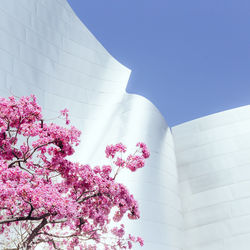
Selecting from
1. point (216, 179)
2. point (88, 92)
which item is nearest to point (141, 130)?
point (88, 92)

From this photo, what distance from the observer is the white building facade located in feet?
25.3

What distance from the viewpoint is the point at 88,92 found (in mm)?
9555

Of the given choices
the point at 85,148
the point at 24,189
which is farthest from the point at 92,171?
the point at 85,148

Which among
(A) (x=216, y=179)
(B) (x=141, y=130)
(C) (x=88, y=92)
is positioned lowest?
(A) (x=216, y=179)

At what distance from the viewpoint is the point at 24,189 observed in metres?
2.81

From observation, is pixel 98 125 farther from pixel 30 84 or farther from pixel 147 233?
pixel 147 233

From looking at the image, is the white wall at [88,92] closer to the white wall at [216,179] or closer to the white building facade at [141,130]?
the white building facade at [141,130]

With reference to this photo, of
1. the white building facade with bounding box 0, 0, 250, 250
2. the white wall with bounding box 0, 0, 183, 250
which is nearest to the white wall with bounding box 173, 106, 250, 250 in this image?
the white building facade with bounding box 0, 0, 250, 250

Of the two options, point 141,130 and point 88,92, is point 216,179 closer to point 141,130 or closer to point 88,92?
point 141,130

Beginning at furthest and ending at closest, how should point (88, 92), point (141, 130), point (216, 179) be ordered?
point (88, 92) → point (216, 179) → point (141, 130)

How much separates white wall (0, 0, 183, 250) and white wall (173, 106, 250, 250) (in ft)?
1.76

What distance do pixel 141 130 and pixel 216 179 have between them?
94.2 inches

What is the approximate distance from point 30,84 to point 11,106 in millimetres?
5056

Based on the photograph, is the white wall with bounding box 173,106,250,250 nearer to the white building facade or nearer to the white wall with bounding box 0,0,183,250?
the white building facade
